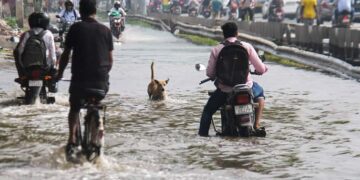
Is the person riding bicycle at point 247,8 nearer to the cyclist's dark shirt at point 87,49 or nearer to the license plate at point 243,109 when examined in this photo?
the license plate at point 243,109

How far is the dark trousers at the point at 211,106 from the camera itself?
35.7 ft

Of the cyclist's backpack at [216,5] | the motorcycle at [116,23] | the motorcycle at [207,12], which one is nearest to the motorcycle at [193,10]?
the motorcycle at [207,12]

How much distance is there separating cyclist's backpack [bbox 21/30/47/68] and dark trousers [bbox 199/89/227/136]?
3464mm

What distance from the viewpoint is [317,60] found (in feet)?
73.8

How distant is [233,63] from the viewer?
10.6 m

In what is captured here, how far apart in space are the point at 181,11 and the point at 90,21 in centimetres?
5965

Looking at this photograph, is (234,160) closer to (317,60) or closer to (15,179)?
(15,179)

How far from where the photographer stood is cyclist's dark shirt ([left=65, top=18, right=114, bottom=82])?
8844 millimetres

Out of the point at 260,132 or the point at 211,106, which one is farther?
the point at 260,132

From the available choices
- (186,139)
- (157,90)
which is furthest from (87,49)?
(157,90)

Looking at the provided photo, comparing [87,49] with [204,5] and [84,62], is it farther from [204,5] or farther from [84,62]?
[204,5]

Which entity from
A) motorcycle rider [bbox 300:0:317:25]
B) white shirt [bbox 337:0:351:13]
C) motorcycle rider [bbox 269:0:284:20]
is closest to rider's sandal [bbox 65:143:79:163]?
white shirt [bbox 337:0:351:13]

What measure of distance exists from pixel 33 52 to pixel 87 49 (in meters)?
4.86

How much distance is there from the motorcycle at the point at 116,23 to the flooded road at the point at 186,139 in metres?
18.3
